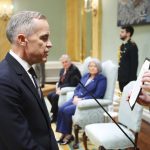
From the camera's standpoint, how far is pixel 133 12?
462 cm

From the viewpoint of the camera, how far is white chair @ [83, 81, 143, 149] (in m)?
2.46

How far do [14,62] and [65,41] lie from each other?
6.98 m

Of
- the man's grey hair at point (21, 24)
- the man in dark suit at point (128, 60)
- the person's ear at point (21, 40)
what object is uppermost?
the man's grey hair at point (21, 24)

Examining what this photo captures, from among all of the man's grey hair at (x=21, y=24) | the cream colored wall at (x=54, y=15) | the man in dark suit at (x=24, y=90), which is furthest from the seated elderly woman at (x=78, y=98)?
the cream colored wall at (x=54, y=15)

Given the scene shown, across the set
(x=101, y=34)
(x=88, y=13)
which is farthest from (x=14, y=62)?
(x=88, y=13)

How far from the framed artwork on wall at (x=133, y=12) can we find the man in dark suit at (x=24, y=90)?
325 centimetres

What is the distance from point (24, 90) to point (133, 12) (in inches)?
149

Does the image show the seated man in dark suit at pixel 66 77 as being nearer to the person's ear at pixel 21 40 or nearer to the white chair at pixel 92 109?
the white chair at pixel 92 109

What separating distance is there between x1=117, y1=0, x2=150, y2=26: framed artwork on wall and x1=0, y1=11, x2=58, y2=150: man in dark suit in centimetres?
325

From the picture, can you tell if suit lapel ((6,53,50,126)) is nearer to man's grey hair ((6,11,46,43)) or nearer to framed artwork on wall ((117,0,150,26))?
man's grey hair ((6,11,46,43))

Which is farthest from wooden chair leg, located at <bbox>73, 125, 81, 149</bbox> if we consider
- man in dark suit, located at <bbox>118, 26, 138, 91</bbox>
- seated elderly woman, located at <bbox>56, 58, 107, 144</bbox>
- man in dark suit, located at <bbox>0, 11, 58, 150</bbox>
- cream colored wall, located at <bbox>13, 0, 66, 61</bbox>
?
cream colored wall, located at <bbox>13, 0, 66, 61</bbox>

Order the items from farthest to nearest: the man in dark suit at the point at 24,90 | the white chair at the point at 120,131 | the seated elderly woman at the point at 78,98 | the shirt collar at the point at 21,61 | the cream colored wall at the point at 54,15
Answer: the cream colored wall at the point at 54,15 < the seated elderly woman at the point at 78,98 < the white chair at the point at 120,131 < the shirt collar at the point at 21,61 < the man in dark suit at the point at 24,90

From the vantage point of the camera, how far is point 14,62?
4.03 feet

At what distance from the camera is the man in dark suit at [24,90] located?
1.12 metres
